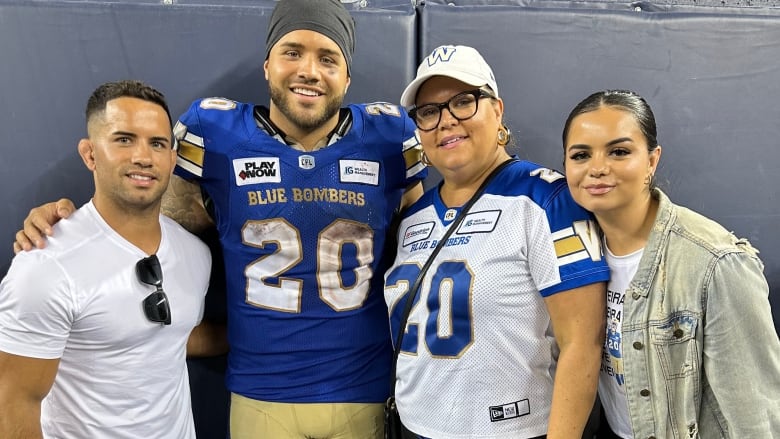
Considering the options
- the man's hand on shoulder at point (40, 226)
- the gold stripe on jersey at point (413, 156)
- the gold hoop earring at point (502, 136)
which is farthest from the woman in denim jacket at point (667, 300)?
the man's hand on shoulder at point (40, 226)

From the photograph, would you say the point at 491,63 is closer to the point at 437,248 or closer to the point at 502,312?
the point at 437,248

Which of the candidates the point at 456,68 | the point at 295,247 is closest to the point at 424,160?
the point at 456,68

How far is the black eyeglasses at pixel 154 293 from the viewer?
1121 millimetres

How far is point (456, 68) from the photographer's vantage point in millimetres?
1146

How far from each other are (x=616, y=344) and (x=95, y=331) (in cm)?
90

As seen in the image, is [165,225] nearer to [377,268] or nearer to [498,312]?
[377,268]

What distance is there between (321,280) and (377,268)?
0.13 m

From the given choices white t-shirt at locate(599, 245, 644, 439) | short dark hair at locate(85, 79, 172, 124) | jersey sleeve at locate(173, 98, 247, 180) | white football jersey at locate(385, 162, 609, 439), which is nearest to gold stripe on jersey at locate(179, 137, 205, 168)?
jersey sleeve at locate(173, 98, 247, 180)

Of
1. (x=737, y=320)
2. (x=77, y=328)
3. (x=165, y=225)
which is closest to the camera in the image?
(x=737, y=320)

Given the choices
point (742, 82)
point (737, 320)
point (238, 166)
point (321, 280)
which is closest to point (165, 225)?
point (238, 166)

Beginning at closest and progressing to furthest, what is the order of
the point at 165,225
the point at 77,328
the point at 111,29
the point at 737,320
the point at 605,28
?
the point at 737,320 < the point at 77,328 < the point at 165,225 < the point at 111,29 < the point at 605,28

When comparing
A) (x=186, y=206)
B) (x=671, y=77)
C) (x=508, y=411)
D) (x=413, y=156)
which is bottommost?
(x=508, y=411)

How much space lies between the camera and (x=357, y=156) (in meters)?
1.32

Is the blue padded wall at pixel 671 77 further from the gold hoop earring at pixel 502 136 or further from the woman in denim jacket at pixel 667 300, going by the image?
the woman in denim jacket at pixel 667 300
